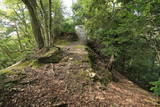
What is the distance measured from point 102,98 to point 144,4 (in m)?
2.73

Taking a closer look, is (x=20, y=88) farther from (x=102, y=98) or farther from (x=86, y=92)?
(x=102, y=98)

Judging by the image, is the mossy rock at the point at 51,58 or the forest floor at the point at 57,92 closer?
the forest floor at the point at 57,92

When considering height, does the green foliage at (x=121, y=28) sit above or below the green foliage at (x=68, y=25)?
below

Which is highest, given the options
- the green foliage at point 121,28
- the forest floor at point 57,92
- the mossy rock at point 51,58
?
the green foliage at point 121,28

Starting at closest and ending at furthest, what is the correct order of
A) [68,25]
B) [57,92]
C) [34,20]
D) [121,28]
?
[57,92]
[121,28]
[34,20]
[68,25]

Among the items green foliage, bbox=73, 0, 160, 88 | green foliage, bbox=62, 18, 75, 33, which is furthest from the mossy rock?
green foliage, bbox=62, 18, 75, 33

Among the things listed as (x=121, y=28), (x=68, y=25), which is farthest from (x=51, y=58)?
(x=68, y=25)

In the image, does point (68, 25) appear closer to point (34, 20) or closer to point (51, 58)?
point (34, 20)

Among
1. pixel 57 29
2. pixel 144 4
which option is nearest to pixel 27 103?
pixel 144 4

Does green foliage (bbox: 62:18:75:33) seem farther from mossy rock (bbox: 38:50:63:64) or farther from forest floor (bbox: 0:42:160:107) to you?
forest floor (bbox: 0:42:160:107)

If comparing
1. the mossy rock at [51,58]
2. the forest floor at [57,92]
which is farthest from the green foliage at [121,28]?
the mossy rock at [51,58]

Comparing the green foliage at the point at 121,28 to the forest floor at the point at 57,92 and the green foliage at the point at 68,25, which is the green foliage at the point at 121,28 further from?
the green foliage at the point at 68,25

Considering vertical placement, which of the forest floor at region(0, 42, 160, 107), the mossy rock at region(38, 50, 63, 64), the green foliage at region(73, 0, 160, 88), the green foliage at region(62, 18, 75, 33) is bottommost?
the forest floor at region(0, 42, 160, 107)

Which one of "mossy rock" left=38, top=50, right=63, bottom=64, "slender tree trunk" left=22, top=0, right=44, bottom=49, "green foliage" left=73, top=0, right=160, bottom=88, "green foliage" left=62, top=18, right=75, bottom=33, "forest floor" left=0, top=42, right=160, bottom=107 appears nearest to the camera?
"forest floor" left=0, top=42, right=160, bottom=107
